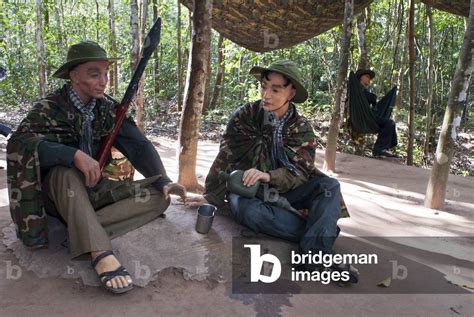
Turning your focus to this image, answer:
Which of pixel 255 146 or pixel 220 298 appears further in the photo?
pixel 255 146

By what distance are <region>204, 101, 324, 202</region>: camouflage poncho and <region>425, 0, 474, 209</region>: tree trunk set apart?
6.34ft

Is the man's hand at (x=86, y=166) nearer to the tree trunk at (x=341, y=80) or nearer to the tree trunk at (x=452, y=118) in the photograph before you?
the tree trunk at (x=452, y=118)

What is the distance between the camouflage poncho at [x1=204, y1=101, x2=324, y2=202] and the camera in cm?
273

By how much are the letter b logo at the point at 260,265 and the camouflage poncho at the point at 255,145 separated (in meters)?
0.54

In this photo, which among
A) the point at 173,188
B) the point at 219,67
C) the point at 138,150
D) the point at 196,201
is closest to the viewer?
the point at 173,188

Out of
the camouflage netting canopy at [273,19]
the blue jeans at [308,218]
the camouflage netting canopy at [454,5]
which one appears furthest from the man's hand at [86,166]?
the camouflage netting canopy at [454,5]

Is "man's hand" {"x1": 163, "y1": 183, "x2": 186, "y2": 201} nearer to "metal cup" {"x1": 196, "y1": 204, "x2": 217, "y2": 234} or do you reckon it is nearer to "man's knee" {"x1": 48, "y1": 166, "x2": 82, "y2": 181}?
"metal cup" {"x1": 196, "y1": 204, "x2": 217, "y2": 234}

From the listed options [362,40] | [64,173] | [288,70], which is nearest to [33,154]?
[64,173]

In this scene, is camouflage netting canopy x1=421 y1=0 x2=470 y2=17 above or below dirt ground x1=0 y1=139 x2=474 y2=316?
above

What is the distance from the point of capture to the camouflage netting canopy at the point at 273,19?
5.30 meters

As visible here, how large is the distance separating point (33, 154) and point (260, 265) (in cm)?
140

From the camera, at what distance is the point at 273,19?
554 cm

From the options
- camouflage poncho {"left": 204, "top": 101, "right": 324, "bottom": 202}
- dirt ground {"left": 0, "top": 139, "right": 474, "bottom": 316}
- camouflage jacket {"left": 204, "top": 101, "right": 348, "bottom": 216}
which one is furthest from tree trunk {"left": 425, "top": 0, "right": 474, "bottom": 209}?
camouflage poncho {"left": 204, "top": 101, "right": 324, "bottom": 202}

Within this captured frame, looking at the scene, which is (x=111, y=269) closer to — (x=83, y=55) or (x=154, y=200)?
(x=154, y=200)
